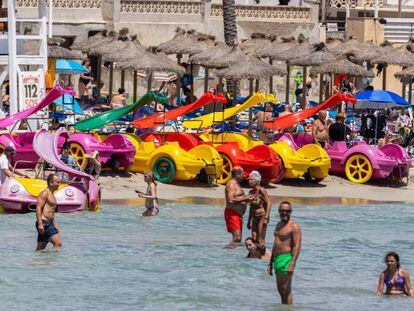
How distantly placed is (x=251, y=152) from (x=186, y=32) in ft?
43.7

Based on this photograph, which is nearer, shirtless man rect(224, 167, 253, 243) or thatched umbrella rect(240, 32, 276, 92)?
shirtless man rect(224, 167, 253, 243)

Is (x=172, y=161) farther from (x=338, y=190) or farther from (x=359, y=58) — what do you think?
(x=359, y=58)

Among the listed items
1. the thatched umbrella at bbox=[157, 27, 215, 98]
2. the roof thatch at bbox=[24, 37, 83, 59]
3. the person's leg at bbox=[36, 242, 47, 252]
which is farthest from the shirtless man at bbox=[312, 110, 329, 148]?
the person's leg at bbox=[36, 242, 47, 252]

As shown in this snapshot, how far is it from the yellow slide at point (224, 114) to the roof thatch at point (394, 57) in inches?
302

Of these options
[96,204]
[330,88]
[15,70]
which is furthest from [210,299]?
[330,88]

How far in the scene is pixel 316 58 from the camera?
3666cm

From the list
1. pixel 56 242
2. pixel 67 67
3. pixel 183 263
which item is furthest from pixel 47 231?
pixel 67 67

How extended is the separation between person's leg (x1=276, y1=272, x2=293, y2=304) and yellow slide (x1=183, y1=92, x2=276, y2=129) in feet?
40.6

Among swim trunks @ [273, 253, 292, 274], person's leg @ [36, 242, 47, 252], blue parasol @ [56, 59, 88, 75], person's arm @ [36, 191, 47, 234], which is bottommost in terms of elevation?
person's leg @ [36, 242, 47, 252]

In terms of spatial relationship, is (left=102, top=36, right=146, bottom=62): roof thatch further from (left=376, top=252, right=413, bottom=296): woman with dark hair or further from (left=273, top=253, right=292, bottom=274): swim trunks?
(left=273, top=253, right=292, bottom=274): swim trunks

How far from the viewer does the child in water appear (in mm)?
24516

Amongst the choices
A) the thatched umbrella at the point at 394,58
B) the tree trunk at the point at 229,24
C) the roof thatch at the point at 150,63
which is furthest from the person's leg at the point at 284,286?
the tree trunk at the point at 229,24

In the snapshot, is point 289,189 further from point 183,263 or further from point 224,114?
point 183,263

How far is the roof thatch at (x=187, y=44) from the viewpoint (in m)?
39.5
